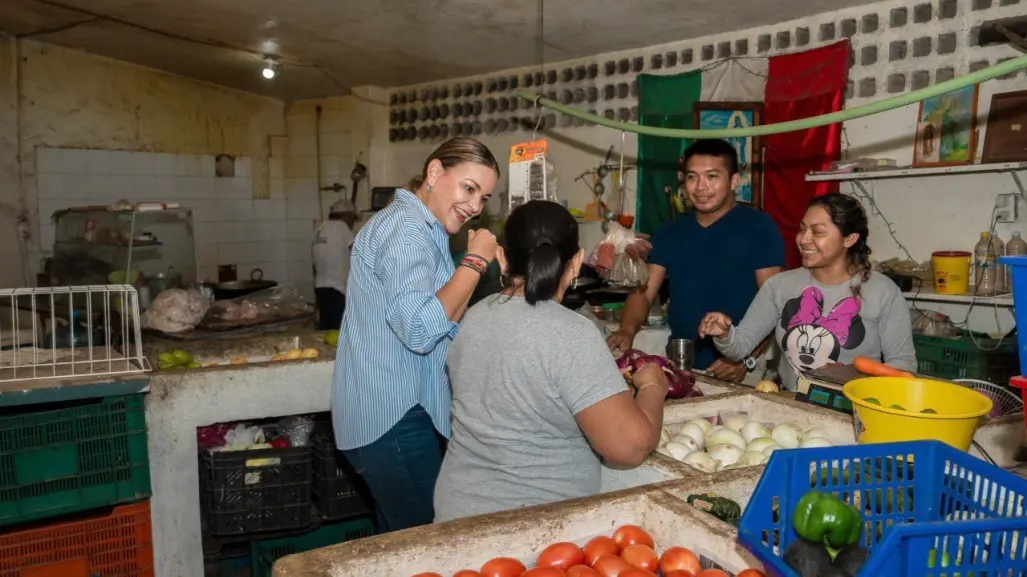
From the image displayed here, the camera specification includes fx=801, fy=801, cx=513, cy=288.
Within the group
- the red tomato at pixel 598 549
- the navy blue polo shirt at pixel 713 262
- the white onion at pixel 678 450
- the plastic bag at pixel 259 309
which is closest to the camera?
the red tomato at pixel 598 549

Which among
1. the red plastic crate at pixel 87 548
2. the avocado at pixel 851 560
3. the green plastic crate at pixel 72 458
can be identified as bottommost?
the red plastic crate at pixel 87 548

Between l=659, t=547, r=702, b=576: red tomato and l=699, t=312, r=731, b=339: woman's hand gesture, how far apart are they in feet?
4.56

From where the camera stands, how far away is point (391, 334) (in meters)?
2.28

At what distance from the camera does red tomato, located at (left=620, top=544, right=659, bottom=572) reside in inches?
→ 62.4

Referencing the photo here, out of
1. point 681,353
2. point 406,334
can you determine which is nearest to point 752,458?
point 406,334

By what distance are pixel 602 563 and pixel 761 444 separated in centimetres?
90

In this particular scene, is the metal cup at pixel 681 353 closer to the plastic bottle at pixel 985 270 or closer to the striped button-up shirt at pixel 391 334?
the striped button-up shirt at pixel 391 334

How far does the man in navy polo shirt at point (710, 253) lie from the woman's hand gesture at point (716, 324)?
431 millimetres

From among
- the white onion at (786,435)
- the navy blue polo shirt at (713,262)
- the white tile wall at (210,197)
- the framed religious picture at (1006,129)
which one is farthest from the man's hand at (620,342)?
the white tile wall at (210,197)

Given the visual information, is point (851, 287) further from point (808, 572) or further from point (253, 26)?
point (253, 26)

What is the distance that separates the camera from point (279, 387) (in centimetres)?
351

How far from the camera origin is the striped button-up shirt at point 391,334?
85.4 inches

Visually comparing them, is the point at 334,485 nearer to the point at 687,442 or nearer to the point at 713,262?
the point at 687,442

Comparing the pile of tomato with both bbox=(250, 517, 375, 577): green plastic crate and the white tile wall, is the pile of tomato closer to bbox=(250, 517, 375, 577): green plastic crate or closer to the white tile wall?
bbox=(250, 517, 375, 577): green plastic crate
